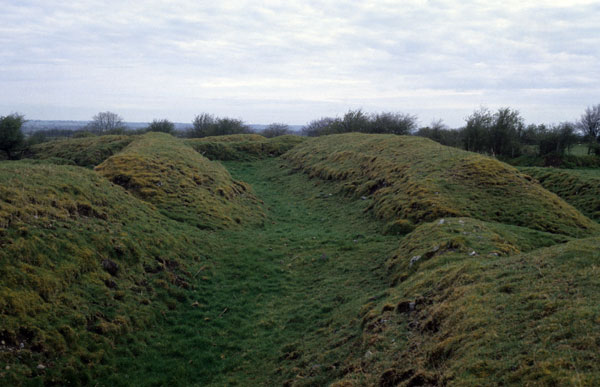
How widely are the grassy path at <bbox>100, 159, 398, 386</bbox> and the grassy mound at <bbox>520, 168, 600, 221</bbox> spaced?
748 inches

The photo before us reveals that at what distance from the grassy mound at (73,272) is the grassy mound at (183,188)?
4513 mm

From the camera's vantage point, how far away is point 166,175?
27.4 metres

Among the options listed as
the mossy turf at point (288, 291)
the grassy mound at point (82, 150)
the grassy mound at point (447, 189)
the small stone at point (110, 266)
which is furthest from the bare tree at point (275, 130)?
the small stone at point (110, 266)

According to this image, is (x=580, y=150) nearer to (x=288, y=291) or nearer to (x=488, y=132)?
(x=488, y=132)

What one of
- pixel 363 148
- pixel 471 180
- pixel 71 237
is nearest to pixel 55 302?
pixel 71 237

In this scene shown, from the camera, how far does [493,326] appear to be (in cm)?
705

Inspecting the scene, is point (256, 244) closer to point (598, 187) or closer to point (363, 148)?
point (363, 148)

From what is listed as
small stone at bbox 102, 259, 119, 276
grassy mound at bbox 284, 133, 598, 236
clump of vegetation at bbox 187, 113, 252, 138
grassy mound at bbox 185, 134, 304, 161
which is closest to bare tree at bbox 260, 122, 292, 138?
clump of vegetation at bbox 187, 113, 252, 138

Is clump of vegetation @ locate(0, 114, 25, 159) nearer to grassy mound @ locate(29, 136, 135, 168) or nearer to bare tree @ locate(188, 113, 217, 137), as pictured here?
grassy mound @ locate(29, 136, 135, 168)

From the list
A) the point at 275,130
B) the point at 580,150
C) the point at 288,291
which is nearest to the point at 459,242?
the point at 288,291

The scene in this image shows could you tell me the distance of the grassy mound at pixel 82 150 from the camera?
144 feet

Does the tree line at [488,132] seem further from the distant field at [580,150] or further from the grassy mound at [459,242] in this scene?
the grassy mound at [459,242]

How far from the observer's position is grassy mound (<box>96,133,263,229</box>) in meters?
22.9

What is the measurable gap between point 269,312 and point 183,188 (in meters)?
15.5
